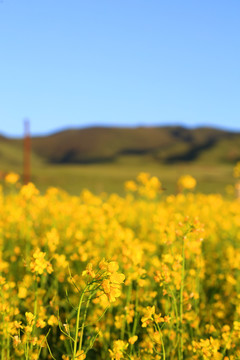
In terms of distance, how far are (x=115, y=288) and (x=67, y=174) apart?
25294 millimetres

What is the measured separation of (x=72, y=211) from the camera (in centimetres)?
636

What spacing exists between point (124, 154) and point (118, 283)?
5938 cm

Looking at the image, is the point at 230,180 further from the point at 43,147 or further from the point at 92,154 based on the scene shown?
the point at 43,147

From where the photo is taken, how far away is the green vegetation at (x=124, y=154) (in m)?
25.2

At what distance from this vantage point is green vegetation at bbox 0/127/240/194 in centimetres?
2517

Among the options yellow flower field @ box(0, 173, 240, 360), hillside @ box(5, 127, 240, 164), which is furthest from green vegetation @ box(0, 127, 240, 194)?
yellow flower field @ box(0, 173, 240, 360)

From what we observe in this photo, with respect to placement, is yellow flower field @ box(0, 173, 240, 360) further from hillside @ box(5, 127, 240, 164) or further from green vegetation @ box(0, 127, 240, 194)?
hillside @ box(5, 127, 240, 164)

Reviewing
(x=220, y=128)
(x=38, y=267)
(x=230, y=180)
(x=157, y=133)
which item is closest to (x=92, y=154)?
(x=157, y=133)

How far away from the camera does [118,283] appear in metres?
1.47

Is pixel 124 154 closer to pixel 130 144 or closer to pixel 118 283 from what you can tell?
pixel 130 144

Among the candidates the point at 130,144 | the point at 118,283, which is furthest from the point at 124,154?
the point at 118,283

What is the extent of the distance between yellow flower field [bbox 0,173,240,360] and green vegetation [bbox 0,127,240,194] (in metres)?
14.5

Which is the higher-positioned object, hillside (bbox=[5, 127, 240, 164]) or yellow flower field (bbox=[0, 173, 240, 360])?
hillside (bbox=[5, 127, 240, 164])

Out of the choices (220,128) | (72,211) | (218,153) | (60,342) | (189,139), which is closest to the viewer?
(60,342)
